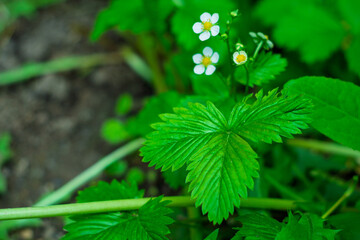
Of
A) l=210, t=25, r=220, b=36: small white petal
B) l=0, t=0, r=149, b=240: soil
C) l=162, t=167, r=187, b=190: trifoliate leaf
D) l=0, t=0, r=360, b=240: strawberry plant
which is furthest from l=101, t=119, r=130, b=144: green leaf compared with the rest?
l=210, t=25, r=220, b=36: small white petal

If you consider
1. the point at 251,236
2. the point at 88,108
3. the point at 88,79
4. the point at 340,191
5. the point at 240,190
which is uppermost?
the point at 88,79

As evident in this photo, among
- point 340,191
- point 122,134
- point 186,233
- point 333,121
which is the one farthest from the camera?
point 122,134

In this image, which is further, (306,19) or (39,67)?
(39,67)

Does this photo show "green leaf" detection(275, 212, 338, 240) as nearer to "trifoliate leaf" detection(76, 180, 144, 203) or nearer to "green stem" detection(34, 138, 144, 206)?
"trifoliate leaf" detection(76, 180, 144, 203)

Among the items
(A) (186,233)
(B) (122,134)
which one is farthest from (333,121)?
(B) (122,134)

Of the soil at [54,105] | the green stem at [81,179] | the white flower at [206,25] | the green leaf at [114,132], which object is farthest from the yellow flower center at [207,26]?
the soil at [54,105]

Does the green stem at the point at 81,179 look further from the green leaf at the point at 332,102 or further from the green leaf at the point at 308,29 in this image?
the green leaf at the point at 308,29

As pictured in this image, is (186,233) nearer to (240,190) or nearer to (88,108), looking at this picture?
(240,190)
